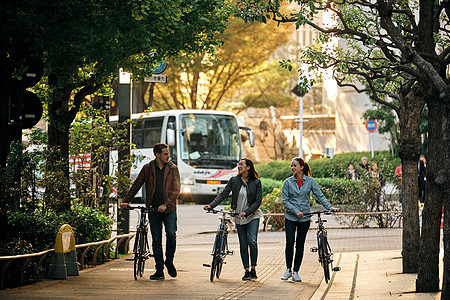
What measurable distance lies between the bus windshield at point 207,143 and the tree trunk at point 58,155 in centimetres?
1954

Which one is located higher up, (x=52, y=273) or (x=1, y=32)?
(x=1, y=32)

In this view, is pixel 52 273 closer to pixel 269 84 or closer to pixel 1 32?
pixel 1 32

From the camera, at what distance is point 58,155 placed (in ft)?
44.0

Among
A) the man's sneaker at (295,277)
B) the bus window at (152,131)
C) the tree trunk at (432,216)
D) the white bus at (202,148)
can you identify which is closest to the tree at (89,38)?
the man's sneaker at (295,277)

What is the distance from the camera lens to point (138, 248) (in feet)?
40.0

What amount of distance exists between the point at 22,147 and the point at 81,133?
2938 millimetres

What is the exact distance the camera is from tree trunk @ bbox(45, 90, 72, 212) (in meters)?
12.9

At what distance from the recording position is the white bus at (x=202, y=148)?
33938 mm

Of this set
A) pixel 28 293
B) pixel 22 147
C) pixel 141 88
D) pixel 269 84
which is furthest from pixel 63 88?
pixel 269 84

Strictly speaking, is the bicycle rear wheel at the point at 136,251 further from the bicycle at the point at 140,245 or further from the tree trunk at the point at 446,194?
the tree trunk at the point at 446,194

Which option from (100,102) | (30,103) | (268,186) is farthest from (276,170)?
(30,103)

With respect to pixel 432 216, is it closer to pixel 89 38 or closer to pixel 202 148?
pixel 89 38

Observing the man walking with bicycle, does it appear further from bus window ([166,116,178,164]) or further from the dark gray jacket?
bus window ([166,116,178,164])

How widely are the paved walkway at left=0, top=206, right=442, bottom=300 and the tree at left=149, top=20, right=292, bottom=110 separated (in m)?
23.6
